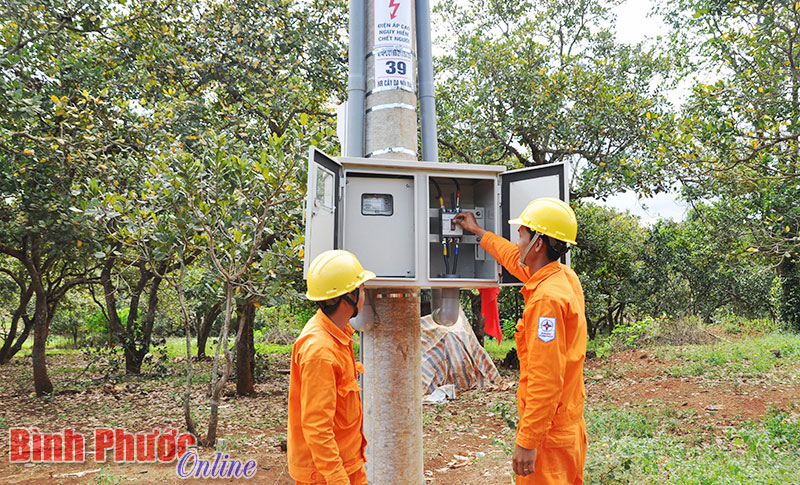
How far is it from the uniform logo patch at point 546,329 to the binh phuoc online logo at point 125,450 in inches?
147

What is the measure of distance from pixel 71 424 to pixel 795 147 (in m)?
9.86

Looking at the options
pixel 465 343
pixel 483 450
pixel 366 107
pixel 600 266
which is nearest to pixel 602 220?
pixel 600 266

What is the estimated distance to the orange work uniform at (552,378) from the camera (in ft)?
8.32

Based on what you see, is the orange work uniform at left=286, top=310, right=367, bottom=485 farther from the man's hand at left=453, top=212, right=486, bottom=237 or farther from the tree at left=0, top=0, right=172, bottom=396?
the tree at left=0, top=0, right=172, bottom=396

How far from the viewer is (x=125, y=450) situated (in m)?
6.06

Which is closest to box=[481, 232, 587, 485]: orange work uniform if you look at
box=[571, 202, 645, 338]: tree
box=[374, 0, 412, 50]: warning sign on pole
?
box=[374, 0, 412, 50]: warning sign on pole

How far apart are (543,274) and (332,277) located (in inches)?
43.1

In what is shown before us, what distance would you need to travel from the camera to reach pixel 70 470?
5434 millimetres

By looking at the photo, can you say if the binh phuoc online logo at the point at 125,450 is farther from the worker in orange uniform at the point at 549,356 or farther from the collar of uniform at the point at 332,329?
the worker in orange uniform at the point at 549,356

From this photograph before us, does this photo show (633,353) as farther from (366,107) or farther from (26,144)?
(26,144)

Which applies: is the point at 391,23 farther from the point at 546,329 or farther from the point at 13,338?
the point at 13,338

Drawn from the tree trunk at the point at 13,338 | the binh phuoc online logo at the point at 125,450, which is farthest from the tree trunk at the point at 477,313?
the tree trunk at the point at 13,338

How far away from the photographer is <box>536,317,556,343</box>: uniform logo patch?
8.39ft

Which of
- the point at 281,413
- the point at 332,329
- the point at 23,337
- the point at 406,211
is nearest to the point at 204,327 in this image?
the point at 23,337
